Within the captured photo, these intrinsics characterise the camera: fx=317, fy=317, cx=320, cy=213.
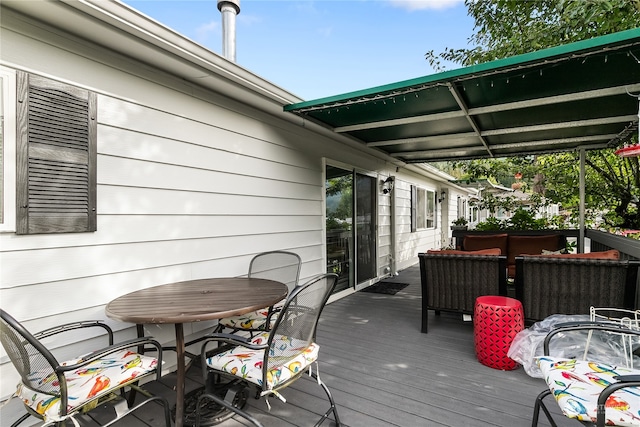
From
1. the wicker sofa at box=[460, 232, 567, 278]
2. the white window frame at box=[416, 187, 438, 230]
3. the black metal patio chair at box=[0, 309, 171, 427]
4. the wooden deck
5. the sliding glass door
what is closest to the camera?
the black metal patio chair at box=[0, 309, 171, 427]

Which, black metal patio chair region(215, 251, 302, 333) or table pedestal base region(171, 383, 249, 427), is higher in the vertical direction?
black metal patio chair region(215, 251, 302, 333)

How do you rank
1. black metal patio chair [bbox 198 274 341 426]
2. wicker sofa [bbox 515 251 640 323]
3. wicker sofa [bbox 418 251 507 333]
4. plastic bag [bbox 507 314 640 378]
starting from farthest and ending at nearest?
wicker sofa [bbox 418 251 507 333] < wicker sofa [bbox 515 251 640 323] < plastic bag [bbox 507 314 640 378] < black metal patio chair [bbox 198 274 341 426]

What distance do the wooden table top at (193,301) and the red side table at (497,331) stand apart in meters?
1.80

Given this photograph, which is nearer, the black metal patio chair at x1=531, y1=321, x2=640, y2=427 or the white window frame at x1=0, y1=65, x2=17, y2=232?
the black metal patio chair at x1=531, y1=321, x2=640, y2=427

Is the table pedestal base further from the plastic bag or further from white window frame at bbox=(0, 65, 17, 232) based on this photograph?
the plastic bag

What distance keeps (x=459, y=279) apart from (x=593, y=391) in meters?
1.87

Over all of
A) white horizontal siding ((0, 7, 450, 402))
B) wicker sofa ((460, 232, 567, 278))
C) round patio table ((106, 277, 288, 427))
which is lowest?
round patio table ((106, 277, 288, 427))

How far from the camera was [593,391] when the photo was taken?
1494 millimetres

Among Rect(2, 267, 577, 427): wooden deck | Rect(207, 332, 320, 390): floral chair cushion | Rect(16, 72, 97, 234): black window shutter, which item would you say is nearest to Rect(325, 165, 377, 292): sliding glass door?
Rect(2, 267, 577, 427): wooden deck

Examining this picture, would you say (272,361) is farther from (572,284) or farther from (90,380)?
(572,284)

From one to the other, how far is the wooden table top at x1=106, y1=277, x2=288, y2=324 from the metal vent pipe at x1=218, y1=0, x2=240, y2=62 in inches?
103

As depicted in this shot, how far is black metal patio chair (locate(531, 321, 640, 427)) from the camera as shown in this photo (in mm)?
1310

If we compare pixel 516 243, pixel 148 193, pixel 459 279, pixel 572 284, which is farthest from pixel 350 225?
pixel 148 193

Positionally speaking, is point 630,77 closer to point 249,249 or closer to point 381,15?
point 249,249
